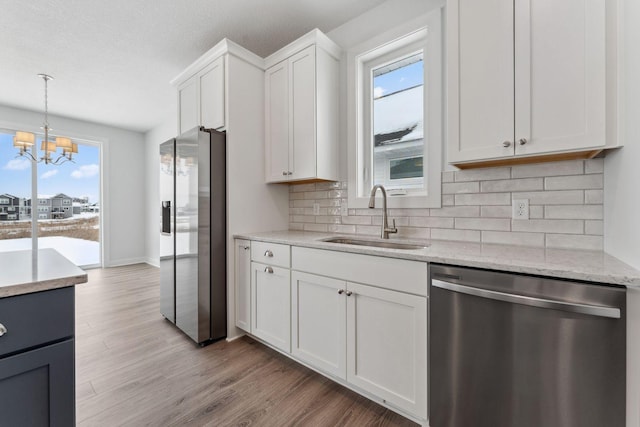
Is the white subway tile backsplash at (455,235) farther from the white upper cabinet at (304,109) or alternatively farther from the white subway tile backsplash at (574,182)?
→ the white upper cabinet at (304,109)

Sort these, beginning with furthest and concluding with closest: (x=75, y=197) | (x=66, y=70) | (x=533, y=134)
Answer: (x=75, y=197), (x=66, y=70), (x=533, y=134)

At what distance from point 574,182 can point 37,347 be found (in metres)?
2.35

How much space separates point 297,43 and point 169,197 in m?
1.78

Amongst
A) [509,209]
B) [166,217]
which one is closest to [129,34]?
[166,217]

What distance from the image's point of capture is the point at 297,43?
7.60 feet

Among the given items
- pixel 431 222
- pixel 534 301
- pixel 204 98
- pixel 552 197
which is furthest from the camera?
pixel 204 98

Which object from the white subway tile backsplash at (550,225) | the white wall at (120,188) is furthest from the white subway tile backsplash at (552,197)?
the white wall at (120,188)

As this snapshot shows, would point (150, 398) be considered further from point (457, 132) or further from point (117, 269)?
point (117, 269)

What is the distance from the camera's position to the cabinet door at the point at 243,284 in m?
2.30

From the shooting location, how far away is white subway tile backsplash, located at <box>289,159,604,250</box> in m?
1.45

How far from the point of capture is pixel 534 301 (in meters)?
1.05

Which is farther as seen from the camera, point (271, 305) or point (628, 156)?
point (271, 305)

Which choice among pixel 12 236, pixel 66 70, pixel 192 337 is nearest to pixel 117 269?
pixel 12 236

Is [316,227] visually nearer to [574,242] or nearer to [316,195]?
[316,195]
